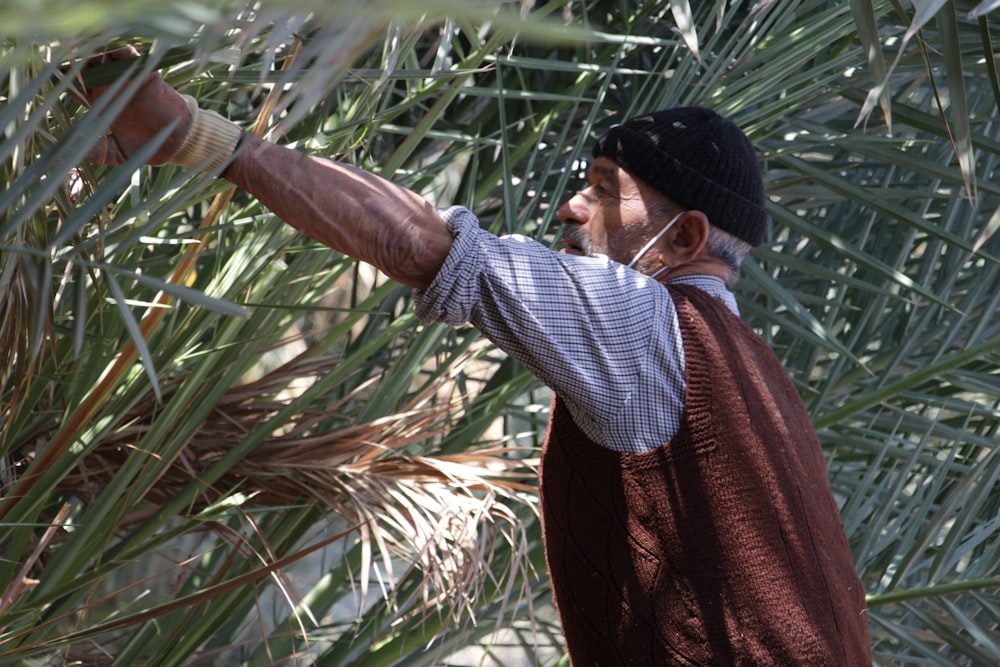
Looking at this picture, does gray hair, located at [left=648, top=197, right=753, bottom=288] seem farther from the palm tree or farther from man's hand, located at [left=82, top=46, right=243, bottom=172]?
man's hand, located at [left=82, top=46, right=243, bottom=172]

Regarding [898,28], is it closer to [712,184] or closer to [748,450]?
[712,184]

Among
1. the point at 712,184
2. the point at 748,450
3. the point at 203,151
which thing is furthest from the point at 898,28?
the point at 203,151

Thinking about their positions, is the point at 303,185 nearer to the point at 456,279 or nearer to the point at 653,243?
the point at 456,279

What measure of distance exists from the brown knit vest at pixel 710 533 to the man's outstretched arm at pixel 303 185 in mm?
216

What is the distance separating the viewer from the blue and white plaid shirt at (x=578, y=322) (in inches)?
33.9

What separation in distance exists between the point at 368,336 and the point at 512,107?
436mm

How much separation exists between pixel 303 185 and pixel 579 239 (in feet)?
1.23

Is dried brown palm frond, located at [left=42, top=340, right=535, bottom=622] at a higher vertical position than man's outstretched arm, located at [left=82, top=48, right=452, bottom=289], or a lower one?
lower

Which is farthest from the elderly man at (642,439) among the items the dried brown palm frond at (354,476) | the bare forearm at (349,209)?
the dried brown palm frond at (354,476)

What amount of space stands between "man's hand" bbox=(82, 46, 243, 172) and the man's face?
16.4 inches

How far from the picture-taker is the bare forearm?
0.79 metres

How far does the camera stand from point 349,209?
81 cm

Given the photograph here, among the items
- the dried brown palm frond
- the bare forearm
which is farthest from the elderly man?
the dried brown palm frond

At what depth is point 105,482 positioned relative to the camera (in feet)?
4.02
